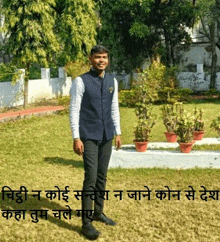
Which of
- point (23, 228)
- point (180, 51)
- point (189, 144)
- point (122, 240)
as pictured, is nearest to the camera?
point (122, 240)

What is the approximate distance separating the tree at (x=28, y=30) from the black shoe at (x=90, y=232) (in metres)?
13.8

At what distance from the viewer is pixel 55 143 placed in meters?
10.7

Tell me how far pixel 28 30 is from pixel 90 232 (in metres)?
14.0

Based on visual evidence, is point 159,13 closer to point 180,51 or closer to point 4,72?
point 180,51

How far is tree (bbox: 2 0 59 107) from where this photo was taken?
17469mm

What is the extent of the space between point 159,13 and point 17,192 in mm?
18429

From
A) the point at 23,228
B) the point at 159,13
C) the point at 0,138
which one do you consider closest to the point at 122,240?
the point at 23,228

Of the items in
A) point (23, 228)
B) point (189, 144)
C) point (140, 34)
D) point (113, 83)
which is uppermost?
point (140, 34)

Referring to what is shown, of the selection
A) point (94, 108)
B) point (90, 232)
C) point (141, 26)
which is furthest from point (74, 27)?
point (90, 232)

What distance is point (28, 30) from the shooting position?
1752cm

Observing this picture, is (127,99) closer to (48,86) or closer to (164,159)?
(48,86)

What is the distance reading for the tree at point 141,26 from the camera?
2222 cm

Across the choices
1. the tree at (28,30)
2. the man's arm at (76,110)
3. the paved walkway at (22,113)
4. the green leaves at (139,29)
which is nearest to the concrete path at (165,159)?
the man's arm at (76,110)

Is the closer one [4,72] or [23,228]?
[23,228]
